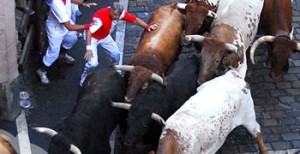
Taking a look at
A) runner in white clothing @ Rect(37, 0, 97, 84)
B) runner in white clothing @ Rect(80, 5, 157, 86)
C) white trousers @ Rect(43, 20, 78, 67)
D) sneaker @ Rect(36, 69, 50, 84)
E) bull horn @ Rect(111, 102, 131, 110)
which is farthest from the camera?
sneaker @ Rect(36, 69, 50, 84)

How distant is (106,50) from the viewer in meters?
11.0

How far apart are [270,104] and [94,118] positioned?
3.70m

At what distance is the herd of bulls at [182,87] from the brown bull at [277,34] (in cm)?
2

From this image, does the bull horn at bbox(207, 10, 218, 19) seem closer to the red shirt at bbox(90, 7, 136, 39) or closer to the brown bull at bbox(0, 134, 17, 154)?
the red shirt at bbox(90, 7, 136, 39)

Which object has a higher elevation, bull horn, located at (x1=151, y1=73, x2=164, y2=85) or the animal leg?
bull horn, located at (x1=151, y1=73, x2=164, y2=85)

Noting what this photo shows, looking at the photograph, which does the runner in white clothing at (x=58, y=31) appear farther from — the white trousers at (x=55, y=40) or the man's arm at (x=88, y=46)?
→ the man's arm at (x=88, y=46)

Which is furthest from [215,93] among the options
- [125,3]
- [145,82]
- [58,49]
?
[125,3]

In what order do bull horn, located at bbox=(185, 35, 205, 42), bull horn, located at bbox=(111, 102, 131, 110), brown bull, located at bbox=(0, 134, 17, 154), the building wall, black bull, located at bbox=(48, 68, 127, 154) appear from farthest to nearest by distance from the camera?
bull horn, located at bbox=(185, 35, 205, 42)
the building wall
bull horn, located at bbox=(111, 102, 131, 110)
black bull, located at bbox=(48, 68, 127, 154)
brown bull, located at bbox=(0, 134, 17, 154)

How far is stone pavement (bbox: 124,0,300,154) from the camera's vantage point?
1044 centimetres

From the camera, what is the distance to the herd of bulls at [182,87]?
346 inches

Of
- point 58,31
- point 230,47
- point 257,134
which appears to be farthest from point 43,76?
point 257,134

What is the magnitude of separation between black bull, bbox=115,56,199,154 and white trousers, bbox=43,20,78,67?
214 centimetres

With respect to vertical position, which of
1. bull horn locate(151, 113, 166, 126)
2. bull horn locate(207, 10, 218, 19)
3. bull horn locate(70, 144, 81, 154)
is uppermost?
bull horn locate(207, 10, 218, 19)

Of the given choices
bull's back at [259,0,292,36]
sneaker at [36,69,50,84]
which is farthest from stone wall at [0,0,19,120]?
bull's back at [259,0,292,36]
